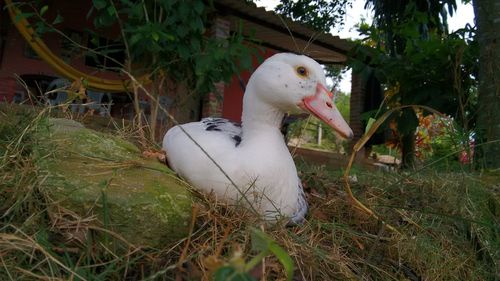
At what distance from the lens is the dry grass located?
0.85 m

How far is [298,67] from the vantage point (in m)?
1.34

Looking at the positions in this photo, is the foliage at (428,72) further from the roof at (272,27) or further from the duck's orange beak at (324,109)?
the duck's orange beak at (324,109)

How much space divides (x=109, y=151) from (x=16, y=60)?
18.5 ft

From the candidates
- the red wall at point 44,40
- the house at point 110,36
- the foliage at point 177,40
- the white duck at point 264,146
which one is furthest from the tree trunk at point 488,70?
the red wall at point 44,40

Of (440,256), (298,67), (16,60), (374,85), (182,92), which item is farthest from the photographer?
(374,85)

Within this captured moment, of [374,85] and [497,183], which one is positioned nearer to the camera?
[497,183]

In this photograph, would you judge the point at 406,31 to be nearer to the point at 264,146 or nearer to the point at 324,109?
the point at 324,109

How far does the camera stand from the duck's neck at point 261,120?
1353mm

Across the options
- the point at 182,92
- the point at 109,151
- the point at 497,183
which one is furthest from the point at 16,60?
the point at 497,183

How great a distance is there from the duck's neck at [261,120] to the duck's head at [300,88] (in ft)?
0.10

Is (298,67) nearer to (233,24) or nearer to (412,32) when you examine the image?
(412,32)

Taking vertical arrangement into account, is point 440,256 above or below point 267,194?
below

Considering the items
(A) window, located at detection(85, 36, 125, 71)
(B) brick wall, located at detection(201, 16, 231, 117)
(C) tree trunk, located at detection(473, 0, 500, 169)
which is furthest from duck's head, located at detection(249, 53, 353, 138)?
(B) brick wall, located at detection(201, 16, 231, 117)

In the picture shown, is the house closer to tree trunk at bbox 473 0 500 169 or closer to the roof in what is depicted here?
the roof
